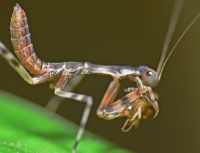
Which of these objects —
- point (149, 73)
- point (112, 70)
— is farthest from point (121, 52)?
point (149, 73)

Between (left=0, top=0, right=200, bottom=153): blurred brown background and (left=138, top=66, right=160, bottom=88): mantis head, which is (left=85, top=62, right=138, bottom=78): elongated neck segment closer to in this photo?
(left=138, top=66, right=160, bottom=88): mantis head

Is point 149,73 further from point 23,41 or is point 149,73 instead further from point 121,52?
point 121,52

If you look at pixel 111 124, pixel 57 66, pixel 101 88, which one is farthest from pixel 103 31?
pixel 57 66

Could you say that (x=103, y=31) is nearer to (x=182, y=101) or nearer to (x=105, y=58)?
(x=105, y=58)

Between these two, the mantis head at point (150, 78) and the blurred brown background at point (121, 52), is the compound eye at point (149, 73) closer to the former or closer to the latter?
the mantis head at point (150, 78)

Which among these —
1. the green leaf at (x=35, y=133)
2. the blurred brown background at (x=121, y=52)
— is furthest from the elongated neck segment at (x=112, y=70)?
the blurred brown background at (x=121, y=52)

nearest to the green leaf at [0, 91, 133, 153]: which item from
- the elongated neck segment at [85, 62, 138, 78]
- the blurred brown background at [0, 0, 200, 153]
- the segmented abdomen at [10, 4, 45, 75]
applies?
the segmented abdomen at [10, 4, 45, 75]
